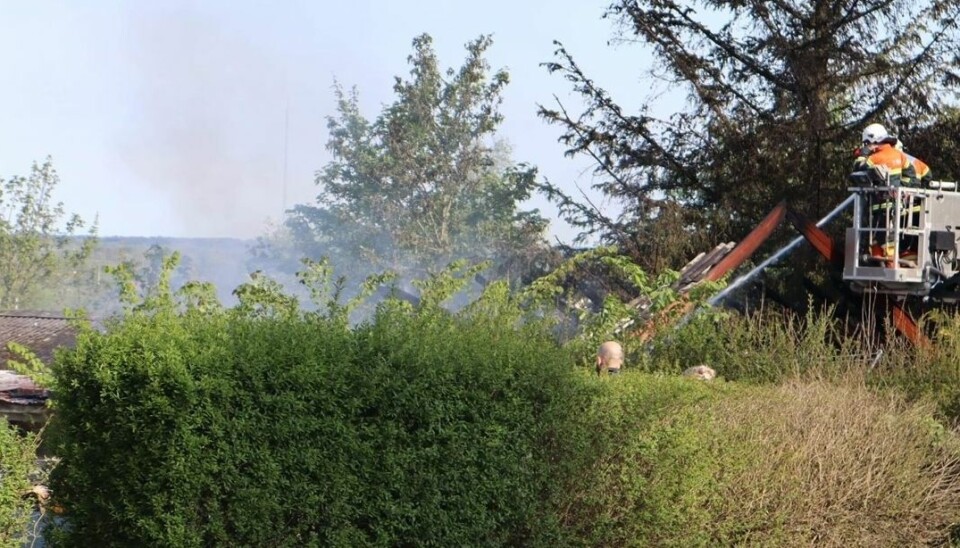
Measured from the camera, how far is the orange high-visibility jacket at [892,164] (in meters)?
15.8

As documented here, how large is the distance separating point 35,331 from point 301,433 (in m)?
20.8

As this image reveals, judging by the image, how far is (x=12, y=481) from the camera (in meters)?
6.99

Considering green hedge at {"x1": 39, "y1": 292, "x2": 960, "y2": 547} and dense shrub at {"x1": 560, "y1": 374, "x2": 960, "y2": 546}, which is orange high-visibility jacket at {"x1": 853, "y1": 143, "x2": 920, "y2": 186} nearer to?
dense shrub at {"x1": 560, "y1": 374, "x2": 960, "y2": 546}

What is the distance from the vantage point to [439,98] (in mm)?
41281

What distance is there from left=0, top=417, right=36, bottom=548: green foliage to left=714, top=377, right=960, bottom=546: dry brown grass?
4.15 m

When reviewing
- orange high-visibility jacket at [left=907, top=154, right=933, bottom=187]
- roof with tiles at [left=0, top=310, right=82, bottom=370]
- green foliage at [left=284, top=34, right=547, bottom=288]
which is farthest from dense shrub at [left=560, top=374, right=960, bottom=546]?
green foliage at [left=284, top=34, right=547, bottom=288]

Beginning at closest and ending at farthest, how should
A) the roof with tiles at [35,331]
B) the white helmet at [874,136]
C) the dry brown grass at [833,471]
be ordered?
the dry brown grass at [833,471]
the white helmet at [874,136]
the roof with tiles at [35,331]

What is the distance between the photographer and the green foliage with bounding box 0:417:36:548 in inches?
273

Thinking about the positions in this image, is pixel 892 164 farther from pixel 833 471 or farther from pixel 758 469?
pixel 758 469

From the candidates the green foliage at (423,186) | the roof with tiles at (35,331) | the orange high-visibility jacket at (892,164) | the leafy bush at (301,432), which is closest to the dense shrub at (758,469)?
the leafy bush at (301,432)

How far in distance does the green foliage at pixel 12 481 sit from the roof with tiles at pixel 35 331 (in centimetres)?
1718

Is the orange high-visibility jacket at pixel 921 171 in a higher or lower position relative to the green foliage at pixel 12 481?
higher

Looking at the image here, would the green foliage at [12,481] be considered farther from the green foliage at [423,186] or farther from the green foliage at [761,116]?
the green foliage at [423,186]

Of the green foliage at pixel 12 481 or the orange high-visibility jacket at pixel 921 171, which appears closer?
the green foliage at pixel 12 481
